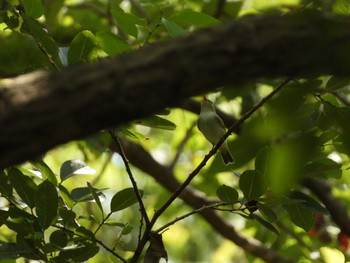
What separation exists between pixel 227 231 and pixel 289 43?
8.30 ft

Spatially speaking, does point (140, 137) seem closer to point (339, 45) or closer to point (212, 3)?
point (339, 45)

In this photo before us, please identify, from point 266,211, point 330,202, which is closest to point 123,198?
point 266,211

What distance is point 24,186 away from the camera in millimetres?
2115

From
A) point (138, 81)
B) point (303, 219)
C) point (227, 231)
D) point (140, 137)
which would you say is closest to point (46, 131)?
point (138, 81)

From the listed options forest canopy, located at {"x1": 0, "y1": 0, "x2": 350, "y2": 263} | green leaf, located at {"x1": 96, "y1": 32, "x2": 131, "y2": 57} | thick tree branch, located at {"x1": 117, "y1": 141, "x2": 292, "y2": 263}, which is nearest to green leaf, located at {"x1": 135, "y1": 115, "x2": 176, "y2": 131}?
forest canopy, located at {"x1": 0, "y1": 0, "x2": 350, "y2": 263}

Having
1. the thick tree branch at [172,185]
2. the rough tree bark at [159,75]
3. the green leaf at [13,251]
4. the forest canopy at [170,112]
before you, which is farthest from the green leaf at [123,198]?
the thick tree branch at [172,185]

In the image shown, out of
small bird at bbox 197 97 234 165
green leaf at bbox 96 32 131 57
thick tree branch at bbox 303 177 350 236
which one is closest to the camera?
Result: green leaf at bbox 96 32 131 57

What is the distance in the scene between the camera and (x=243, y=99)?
3.41 m

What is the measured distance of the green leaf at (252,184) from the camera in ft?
6.89

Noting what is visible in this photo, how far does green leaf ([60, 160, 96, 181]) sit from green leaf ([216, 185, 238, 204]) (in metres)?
0.46

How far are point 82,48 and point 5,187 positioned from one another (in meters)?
0.47

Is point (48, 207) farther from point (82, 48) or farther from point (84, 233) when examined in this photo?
point (82, 48)

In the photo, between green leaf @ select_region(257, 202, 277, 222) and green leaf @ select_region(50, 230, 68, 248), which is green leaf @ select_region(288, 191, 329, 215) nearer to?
green leaf @ select_region(257, 202, 277, 222)

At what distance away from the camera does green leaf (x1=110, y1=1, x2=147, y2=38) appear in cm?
217
